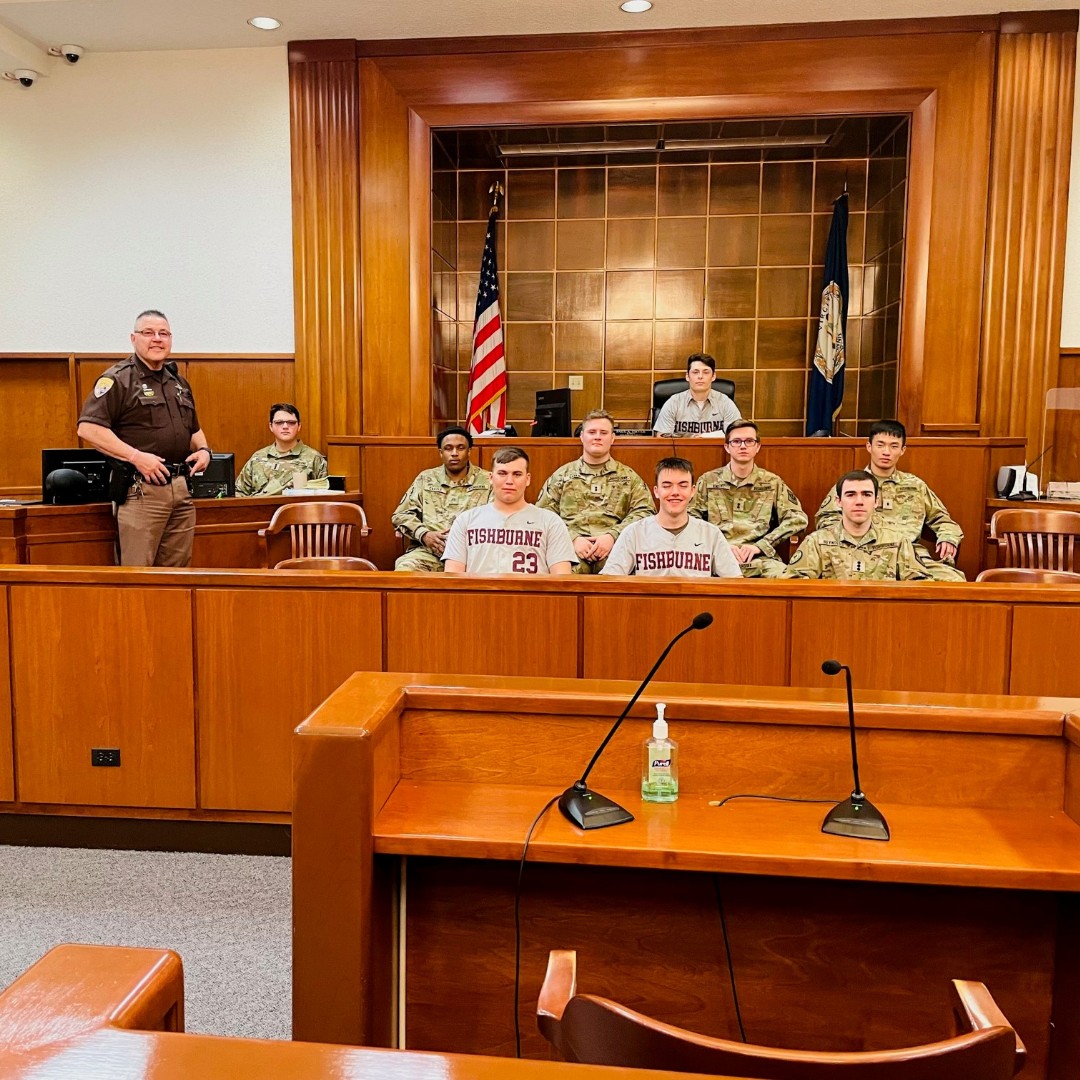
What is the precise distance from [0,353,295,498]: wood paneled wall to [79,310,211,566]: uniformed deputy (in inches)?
88.2

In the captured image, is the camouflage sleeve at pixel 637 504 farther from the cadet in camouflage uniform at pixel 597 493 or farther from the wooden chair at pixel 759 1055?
the wooden chair at pixel 759 1055

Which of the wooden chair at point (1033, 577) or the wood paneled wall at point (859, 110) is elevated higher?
the wood paneled wall at point (859, 110)

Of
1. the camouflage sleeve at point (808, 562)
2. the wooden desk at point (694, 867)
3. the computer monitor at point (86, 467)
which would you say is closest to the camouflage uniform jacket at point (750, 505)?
the camouflage sleeve at point (808, 562)

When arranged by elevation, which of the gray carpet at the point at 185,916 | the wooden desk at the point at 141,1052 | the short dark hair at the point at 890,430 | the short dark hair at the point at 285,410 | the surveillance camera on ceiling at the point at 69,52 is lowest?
the gray carpet at the point at 185,916

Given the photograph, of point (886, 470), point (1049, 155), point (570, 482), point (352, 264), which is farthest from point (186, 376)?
point (1049, 155)

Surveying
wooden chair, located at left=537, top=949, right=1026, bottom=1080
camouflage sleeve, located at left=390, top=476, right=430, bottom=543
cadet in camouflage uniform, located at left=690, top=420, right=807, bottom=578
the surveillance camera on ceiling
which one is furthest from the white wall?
wooden chair, located at left=537, top=949, right=1026, bottom=1080

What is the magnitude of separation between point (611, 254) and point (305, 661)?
6.25 meters

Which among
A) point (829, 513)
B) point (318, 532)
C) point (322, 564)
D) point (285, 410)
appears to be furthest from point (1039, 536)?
point (285, 410)

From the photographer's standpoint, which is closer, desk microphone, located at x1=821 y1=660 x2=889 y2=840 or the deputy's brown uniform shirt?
desk microphone, located at x1=821 y1=660 x2=889 y2=840

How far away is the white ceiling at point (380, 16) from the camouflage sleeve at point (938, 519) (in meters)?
3.17

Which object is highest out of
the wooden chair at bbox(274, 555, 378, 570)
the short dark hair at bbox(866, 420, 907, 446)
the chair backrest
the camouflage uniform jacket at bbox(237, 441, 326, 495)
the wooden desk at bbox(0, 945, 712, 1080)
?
the chair backrest

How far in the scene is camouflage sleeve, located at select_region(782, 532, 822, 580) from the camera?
13.8 feet

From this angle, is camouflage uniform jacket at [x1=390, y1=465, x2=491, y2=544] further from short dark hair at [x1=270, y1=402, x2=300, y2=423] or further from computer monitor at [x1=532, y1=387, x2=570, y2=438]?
short dark hair at [x1=270, y1=402, x2=300, y2=423]

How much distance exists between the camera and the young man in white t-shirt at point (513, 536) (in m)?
3.98
